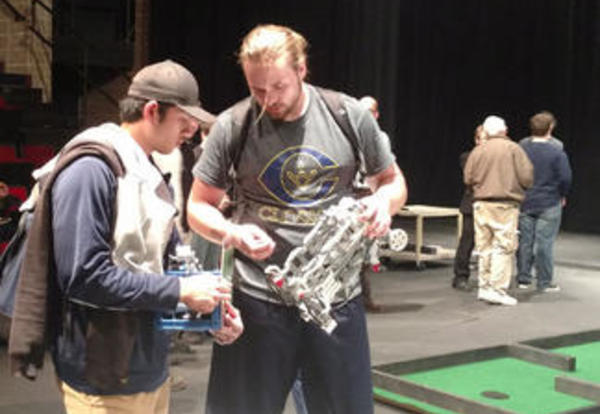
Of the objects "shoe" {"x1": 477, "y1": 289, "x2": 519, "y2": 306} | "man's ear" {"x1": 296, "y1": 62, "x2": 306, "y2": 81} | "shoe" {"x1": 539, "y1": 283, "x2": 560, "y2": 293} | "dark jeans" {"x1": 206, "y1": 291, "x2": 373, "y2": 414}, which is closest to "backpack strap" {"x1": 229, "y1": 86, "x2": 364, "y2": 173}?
"man's ear" {"x1": 296, "y1": 62, "x2": 306, "y2": 81}

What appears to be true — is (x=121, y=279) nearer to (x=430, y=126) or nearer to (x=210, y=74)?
(x=210, y=74)

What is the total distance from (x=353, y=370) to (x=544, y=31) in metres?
11.5

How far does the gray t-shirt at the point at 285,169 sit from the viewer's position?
2.13 metres

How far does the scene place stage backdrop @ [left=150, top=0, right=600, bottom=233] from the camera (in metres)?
12.0

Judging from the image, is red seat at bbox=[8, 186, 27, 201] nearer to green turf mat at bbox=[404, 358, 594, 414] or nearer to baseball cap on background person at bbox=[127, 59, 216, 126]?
green turf mat at bbox=[404, 358, 594, 414]

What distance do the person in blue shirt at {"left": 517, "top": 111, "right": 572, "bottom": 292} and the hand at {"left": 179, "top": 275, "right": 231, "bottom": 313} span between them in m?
5.71

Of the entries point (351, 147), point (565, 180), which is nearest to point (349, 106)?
point (351, 147)

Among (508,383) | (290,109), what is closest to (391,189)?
(290,109)

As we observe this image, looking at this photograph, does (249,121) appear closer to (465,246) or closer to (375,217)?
(375,217)

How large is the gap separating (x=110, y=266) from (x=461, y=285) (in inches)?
239

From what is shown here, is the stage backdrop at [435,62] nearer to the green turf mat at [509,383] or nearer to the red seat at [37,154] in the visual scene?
the red seat at [37,154]

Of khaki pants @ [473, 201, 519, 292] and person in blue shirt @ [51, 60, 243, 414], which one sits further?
khaki pants @ [473, 201, 519, 292]

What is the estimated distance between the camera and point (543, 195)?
729 cm

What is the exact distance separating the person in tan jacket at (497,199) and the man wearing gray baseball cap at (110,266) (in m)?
4.98
